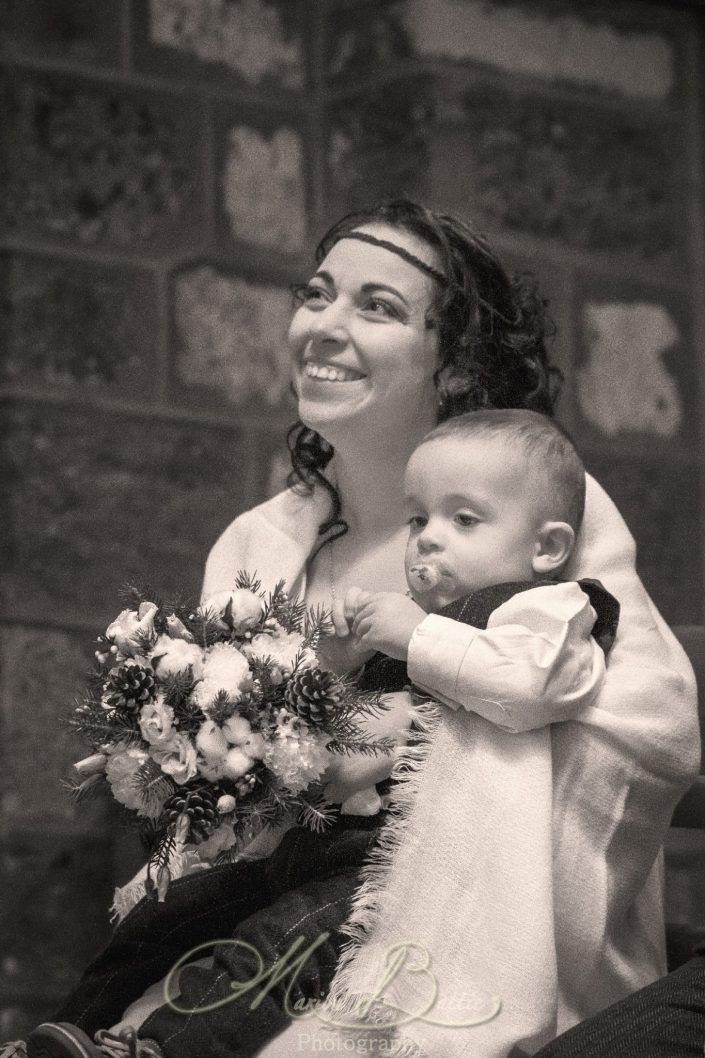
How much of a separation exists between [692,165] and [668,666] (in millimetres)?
1986

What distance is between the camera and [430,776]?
76.4 inches

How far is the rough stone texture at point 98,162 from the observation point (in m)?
3.55

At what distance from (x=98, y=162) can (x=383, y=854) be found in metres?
2.15

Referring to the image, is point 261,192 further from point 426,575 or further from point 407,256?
point 426,575

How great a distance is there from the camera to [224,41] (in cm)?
372

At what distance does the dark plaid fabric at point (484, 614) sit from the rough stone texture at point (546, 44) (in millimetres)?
1822

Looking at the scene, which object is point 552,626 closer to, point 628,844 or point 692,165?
point 628,844

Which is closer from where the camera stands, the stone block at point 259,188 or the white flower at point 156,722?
the white flower at point 156,722

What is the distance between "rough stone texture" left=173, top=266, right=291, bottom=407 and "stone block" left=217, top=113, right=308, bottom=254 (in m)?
0.11

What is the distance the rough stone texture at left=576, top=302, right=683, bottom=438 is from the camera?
3664 millimetres

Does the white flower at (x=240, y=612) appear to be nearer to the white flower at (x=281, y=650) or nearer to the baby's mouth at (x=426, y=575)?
the white flower at (x=281, y=650)

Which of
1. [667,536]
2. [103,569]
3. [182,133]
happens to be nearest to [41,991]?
[103,569]

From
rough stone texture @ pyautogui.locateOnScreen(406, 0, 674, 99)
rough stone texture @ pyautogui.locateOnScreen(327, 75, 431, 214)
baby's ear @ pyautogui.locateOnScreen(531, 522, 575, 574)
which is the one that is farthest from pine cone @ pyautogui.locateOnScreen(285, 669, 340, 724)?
rough stone texture @ pyautogui.locateOnScreen(406, 0, 674, 99)

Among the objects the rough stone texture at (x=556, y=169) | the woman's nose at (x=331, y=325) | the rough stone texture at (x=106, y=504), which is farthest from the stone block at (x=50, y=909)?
the rough stone texture at (x=556, y=169)
